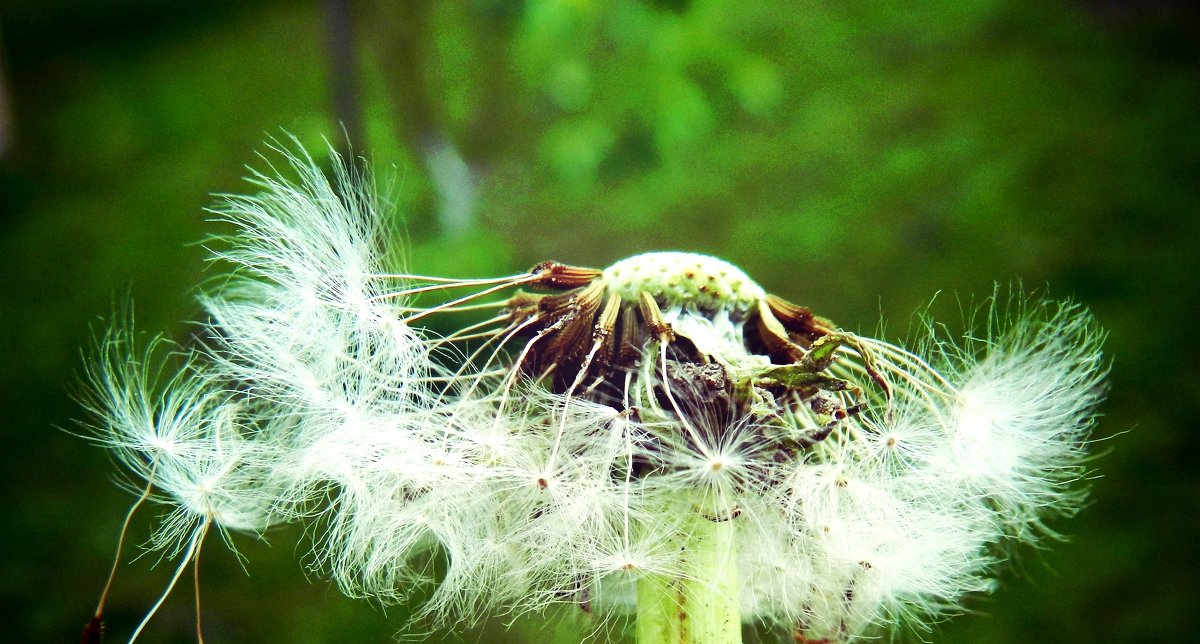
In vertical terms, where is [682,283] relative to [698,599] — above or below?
above

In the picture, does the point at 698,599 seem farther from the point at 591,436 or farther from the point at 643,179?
the point at 643,179

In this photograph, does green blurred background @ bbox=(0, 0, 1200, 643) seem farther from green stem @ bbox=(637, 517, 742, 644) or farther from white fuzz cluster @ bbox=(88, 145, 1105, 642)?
green stem @ bbox=(637, 517, 742, 644)

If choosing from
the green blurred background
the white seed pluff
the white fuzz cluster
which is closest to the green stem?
the white fuzz cluster

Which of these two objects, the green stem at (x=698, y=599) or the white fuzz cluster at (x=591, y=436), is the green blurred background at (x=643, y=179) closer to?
the white fuzz cluster at (x=591, y=436)

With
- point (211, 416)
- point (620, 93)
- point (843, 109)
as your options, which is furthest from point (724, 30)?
point (211, 416)

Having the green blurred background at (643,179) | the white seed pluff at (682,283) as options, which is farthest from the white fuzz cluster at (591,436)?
the green blurred background at (643,179)

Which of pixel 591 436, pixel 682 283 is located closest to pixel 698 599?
pixel 591 436

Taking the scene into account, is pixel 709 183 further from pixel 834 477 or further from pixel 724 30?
pixel 834 477
